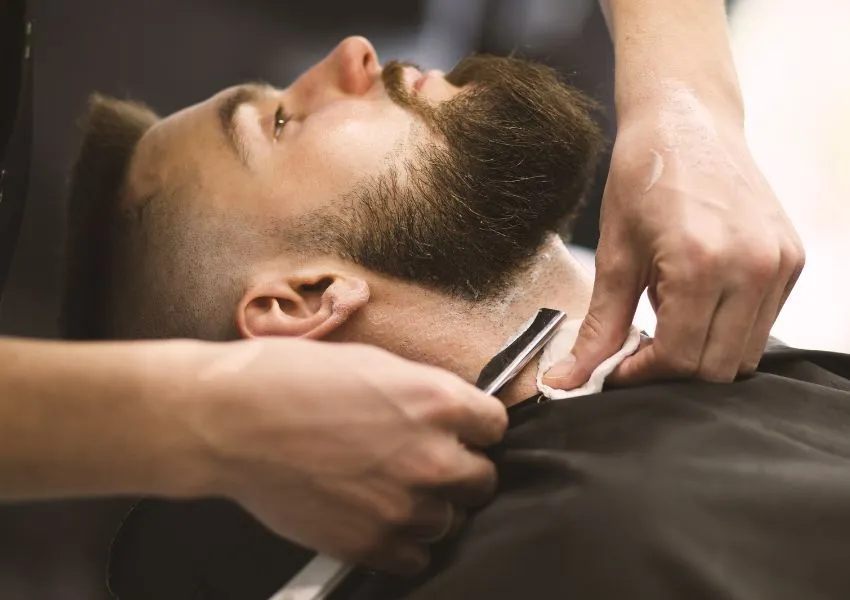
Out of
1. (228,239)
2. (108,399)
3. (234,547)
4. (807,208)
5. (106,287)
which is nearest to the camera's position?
(108,399)

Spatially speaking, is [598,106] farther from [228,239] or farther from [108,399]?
[108,399]

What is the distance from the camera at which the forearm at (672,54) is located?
1042mm

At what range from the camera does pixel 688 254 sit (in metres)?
0.84

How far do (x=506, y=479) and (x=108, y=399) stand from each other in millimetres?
417

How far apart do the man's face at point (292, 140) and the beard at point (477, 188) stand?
0.03m

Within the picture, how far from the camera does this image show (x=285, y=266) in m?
1.12

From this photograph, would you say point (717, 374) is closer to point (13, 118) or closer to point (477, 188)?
point (477, 188)

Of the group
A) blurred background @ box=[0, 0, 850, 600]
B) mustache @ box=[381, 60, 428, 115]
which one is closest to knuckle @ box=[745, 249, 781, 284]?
mustache @ box=[381, 60, 428, 115]

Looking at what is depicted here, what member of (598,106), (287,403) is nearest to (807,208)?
(598,106)

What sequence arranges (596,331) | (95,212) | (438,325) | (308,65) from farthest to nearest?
(308,65) < (95,212) < (438,325) < (596,331)

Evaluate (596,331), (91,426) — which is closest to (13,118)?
(91,426)

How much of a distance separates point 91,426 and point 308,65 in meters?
1.98

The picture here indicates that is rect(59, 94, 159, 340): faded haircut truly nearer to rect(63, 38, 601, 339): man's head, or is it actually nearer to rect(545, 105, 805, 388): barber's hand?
rect(63, 38, 601, 339): man's head

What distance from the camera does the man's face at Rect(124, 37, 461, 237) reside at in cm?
115
